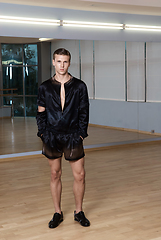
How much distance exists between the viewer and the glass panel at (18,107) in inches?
257

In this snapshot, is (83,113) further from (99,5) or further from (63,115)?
(99,5)

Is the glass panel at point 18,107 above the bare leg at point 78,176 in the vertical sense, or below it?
above

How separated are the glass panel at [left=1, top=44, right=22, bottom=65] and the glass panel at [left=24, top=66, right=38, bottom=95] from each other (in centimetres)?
23

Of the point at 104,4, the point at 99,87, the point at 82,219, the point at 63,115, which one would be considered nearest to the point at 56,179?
the point at 82,219

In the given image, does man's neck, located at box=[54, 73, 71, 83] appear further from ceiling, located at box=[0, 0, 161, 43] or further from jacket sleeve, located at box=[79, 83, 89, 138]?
ceiling, located at box=[0, 0, 161, 43]

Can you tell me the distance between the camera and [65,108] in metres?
3.30

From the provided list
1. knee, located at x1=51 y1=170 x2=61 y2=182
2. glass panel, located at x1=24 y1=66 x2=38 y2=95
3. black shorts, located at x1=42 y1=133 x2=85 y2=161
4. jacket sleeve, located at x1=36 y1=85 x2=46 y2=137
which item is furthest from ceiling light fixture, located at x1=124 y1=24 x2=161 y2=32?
knee, located at x1=51 y1=170 x2=61 y2=182

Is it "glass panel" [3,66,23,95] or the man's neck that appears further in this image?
"glass panel" [3,66,23,95]

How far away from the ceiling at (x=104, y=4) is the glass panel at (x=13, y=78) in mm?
1202

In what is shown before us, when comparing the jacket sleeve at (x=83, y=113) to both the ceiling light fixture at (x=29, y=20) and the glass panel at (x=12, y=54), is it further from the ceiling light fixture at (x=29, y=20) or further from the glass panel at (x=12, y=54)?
the glass panel at (x=12, y=54)

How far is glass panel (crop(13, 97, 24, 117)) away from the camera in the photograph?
654cm

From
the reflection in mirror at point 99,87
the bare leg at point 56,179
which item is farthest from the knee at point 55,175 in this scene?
the reflection in mirror at point 99,87

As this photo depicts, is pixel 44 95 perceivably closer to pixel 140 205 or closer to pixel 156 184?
pixel 140 205

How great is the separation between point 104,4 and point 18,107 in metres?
2.39
